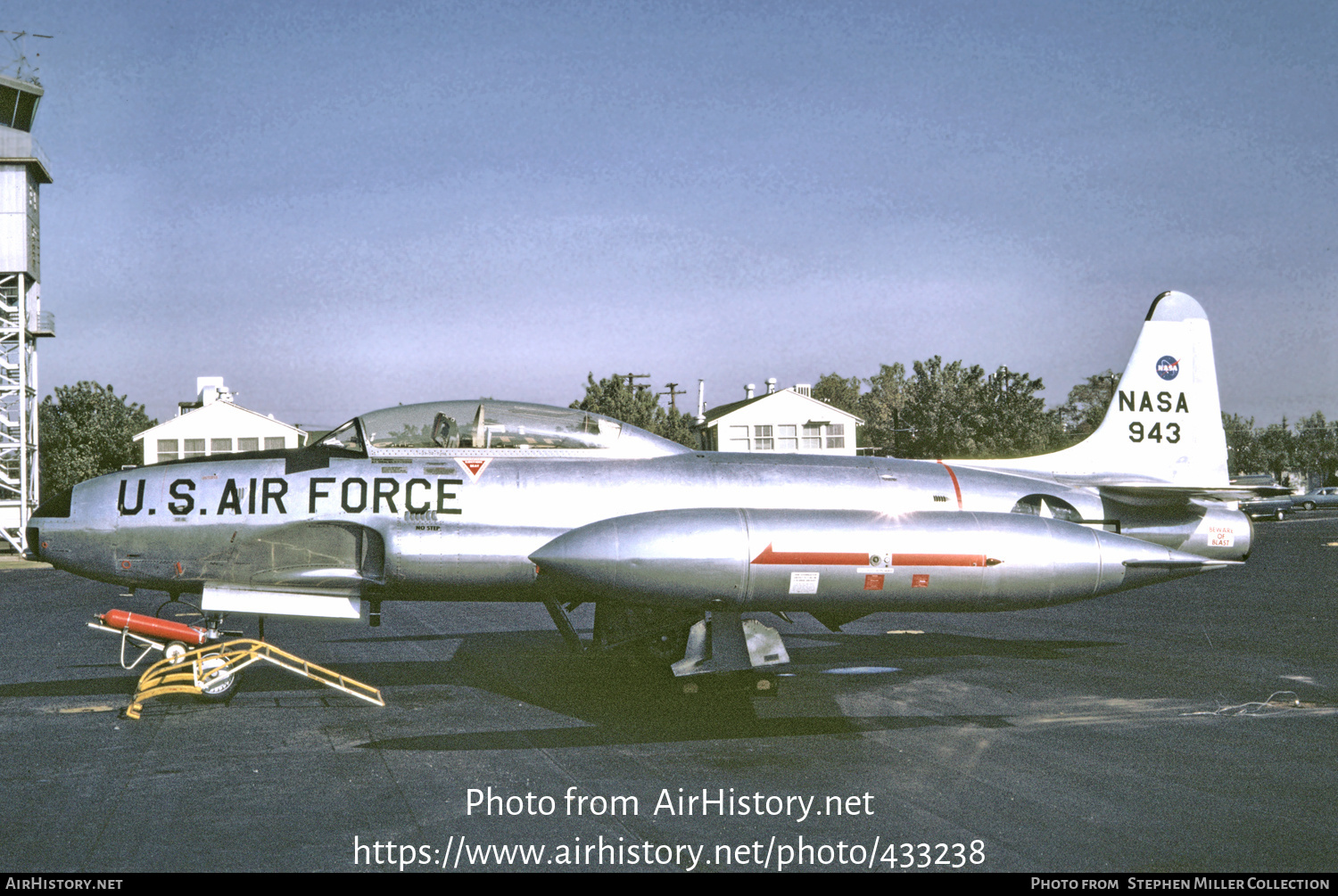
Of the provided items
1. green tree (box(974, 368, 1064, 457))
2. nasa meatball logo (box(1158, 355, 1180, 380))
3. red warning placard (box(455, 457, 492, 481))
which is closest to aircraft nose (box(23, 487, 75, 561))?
red warning placard (box(455, 457, 492, 481))

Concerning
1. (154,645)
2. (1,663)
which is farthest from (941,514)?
(1,663)

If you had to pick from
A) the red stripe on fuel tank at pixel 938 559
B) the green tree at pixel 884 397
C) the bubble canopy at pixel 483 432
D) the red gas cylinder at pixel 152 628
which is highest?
the green tree at pixel 884 397

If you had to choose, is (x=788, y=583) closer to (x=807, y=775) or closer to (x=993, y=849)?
(x=807, y=775)

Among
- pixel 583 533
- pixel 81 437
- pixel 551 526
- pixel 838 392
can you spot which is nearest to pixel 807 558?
pixel 583 533

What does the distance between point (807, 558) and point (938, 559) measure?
1.26 metres

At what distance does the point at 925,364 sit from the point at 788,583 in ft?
Answer: 234

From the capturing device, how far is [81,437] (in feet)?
198

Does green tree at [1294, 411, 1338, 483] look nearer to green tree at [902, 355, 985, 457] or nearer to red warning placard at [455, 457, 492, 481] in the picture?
green tree at [902, 355, 985, 457]

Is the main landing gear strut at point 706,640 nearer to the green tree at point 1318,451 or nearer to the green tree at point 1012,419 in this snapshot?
the green tree at point 1012,419

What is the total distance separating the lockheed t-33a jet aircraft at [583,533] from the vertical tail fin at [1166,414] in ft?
6.41

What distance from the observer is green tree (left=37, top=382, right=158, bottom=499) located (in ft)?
195

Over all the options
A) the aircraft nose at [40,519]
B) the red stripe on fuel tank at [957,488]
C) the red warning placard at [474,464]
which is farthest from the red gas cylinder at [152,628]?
the red stripe on fuel tank at [957,488]

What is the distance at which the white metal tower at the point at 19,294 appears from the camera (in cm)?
4597

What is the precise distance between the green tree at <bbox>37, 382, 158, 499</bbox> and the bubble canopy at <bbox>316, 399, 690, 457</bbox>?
53.9 meters
